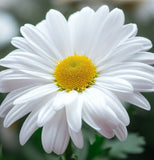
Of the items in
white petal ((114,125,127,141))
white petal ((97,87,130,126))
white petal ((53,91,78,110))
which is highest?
white petal ((53,91,78,110))

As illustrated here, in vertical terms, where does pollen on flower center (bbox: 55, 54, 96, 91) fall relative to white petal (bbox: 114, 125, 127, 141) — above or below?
above

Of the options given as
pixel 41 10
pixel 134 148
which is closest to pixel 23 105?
pixel 134 148

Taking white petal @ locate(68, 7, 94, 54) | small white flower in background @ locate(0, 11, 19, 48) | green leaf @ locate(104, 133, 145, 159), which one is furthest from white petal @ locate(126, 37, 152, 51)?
small white flower in background @ locate(0, 11, 19, 48)

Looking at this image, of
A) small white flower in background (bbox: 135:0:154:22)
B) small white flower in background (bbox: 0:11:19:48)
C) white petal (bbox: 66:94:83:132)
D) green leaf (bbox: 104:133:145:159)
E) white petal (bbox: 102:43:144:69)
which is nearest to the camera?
white petal (bbox: 66:94:83:132)

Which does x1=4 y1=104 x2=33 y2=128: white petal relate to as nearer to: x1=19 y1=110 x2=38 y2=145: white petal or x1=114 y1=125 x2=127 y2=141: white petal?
x1=19 y1=110 x2=38 y2=145: white petal

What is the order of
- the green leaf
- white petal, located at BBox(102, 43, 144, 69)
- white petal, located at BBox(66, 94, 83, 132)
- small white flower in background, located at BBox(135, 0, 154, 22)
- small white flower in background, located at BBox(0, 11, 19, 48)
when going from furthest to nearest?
small white flower in background, located at BBox(135, 0, 154, 22), small white flower in background, located at BBox(0, 11, 19, 48), the green leaf, white petal, located at BBox(102, 43, 144, 69), white petal, located at BBox(66, 94, 83, 132)

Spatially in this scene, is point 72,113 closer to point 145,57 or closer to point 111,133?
point 111,133

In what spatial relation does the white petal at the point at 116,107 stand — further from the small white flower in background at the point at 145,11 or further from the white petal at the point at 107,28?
the small white flower in background at the point at 145,11

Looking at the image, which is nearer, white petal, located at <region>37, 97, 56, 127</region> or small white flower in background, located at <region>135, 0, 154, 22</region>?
white petal, located at <region>37, 97, 56, 127</region>
